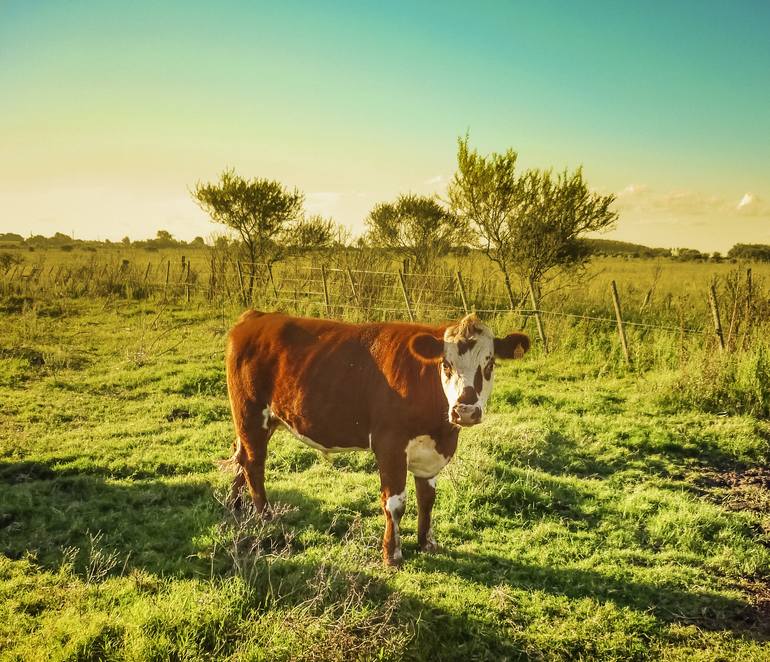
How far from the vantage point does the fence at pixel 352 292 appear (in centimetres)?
1300

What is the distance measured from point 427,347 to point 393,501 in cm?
126

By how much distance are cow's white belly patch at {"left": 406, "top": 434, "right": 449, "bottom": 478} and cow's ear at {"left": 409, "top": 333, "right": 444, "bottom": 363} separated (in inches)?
25.5

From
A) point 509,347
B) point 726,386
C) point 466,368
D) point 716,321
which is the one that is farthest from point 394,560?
point 716,321

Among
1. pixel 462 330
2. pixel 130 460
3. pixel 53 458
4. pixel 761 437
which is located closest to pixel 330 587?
pixel 462 330

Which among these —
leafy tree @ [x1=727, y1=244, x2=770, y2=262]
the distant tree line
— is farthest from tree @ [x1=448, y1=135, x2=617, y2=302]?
leafy tree @ [x1=727, y1=244, x2=770, y2=262]

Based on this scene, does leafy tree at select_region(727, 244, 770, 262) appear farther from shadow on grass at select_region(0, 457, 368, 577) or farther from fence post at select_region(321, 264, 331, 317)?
shadow on grass at select_region(0, 457, 368, 577)

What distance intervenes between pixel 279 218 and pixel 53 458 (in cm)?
1766

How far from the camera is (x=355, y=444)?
15.3 feet

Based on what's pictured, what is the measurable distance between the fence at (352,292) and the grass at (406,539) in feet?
9.50

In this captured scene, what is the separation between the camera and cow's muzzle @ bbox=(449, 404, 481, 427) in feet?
12.7

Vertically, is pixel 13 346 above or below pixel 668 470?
above

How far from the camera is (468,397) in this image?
3.95 meters

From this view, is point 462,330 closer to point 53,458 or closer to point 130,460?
point 130,460

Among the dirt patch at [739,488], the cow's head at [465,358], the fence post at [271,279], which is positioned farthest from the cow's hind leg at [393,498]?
the fence post at [271,279]
